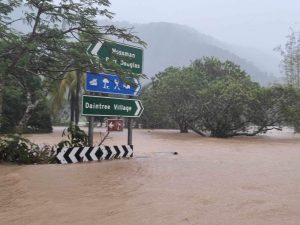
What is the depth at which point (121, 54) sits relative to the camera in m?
15.5

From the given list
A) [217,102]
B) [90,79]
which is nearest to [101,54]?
[90,79]

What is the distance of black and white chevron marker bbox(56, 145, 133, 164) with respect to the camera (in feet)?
46.0

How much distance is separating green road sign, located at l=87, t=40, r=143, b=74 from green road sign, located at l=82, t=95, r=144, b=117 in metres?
1.13

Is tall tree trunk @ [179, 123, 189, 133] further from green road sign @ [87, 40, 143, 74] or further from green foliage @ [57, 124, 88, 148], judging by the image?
green foliage @ [57, 124, 88, 148]

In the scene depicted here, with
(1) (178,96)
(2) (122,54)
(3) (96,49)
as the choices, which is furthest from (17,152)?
(1) (178,96)

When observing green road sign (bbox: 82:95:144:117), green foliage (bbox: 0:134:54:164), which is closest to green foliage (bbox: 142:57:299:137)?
green road sign (bbox: 82:95:144:117)

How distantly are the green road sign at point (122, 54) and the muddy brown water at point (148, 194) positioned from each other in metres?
3.31

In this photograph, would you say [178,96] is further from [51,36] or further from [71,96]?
[51,36]

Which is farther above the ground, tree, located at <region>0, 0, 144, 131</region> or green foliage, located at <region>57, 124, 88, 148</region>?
tree, located at <region>0, 0, 144, 131</region>

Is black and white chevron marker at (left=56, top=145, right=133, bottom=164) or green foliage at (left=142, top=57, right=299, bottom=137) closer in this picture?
black and white chevron marker at (left=56, top=145, right=133, bottom=164)

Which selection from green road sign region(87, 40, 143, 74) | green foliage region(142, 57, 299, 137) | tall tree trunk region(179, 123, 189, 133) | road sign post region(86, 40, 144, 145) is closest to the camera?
green road sign region(87, 40, 143, 74)

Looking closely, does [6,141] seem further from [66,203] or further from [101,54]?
[66,203]

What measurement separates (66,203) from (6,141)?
6.91 m

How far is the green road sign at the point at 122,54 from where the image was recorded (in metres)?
14.2
